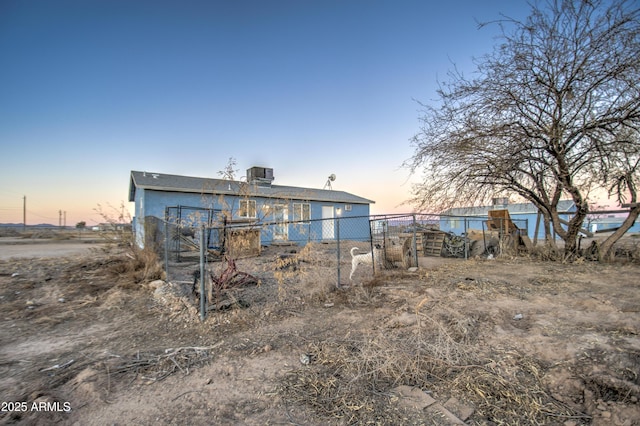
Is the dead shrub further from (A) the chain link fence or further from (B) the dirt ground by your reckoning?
(B) the dirt ground

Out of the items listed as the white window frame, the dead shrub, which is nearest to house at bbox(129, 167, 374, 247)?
the white window frame

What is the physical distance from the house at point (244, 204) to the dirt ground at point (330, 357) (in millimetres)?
3657

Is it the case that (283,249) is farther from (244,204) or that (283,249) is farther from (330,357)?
(330,357)

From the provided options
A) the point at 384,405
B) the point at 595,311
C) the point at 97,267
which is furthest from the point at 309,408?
the point at 97,267

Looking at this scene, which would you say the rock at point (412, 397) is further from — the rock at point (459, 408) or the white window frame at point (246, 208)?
the white window frame at point (246, 208)

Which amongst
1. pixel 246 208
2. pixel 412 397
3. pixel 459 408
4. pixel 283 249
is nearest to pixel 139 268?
pixel 246 208

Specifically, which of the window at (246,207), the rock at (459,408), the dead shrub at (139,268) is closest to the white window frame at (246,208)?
the window at (246,207)

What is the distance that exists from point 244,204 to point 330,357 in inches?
265

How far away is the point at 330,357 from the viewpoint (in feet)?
9.70

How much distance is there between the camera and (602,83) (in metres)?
7.50

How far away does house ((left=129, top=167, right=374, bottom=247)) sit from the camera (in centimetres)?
946

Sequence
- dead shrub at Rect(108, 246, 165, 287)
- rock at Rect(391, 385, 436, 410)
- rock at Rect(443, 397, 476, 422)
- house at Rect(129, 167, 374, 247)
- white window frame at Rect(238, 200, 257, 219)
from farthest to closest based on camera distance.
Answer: house at Rect(129, 167, 374, 247), dead shrub at Rect(108, 246, 165, 287), white window frame at Rect(238, 200, 257, 219), rock at Rect(391, 385, 436, 410), rock at Rect(443, 397, 476, 422)

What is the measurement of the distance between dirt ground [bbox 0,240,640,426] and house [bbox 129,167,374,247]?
12.0 ft

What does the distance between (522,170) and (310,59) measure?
7803 millimetres
